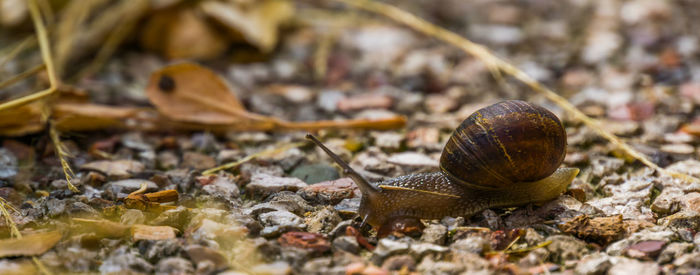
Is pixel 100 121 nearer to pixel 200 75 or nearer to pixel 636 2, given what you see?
pixel 200 75

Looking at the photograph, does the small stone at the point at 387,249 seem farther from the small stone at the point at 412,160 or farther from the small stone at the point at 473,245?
the small stone at the point at 412,160

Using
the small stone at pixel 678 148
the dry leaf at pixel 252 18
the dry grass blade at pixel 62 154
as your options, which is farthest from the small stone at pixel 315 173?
the dry leaf at pixel 252 18

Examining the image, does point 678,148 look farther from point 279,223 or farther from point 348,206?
point 279,223

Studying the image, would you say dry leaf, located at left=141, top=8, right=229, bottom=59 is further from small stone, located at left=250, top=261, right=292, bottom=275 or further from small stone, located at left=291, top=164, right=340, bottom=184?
small stone, located at left=250, top=261, right=292, bottom=275

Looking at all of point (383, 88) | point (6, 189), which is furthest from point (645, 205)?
point (6, 189)

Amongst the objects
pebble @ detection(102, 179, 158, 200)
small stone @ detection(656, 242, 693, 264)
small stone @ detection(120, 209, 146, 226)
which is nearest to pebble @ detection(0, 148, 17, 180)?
pebble @ detection(102, 179, 158, 200)
